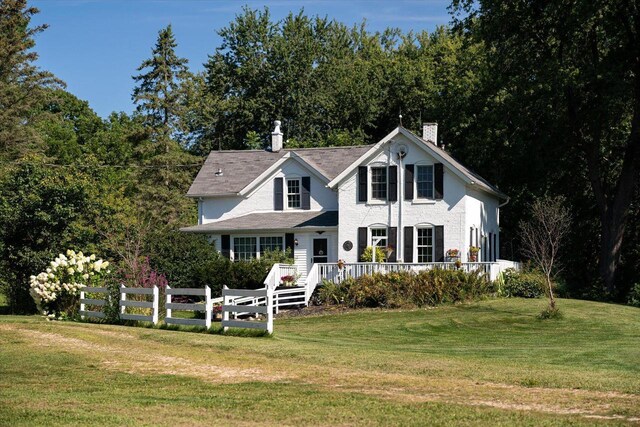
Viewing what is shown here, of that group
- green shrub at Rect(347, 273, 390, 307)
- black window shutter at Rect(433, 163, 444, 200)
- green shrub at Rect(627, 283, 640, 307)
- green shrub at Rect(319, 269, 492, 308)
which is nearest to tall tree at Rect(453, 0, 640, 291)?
green shrub at Rect(627, 283, 640, 307)

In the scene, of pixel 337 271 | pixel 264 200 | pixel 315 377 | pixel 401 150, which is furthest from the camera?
pixel 264 200

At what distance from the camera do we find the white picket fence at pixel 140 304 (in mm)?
24469

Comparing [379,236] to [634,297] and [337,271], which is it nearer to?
[337,271]

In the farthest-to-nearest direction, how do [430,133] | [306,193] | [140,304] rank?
[430,133] → [306,193] → [140,304]

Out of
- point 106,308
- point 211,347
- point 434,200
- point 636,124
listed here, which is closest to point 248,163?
point 434,200

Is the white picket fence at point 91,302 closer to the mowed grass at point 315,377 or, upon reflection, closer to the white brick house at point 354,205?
the mowed grass at point 315,377

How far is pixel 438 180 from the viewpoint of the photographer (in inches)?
1494

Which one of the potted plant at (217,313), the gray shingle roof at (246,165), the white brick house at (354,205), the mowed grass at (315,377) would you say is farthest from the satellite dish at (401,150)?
the mowed grass at (315,377)

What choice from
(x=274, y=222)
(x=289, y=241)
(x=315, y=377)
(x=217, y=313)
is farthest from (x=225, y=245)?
(x=315, y=377)

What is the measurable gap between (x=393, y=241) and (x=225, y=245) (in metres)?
7.67

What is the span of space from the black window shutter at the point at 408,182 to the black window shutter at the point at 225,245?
8211 mm

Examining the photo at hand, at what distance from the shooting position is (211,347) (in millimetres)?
19953

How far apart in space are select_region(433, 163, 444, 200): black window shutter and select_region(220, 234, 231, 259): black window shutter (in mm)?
9395

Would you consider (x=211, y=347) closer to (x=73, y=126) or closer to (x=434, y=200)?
(x=434, y=200)
